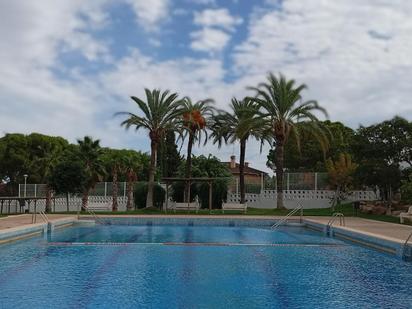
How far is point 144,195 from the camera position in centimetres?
3675

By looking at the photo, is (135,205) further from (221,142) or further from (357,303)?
(357,303)

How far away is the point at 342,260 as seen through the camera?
12891 mm

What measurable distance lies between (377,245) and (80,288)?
929 cm

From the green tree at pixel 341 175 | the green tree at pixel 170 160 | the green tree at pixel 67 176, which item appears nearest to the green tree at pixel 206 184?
the green tree at pixel 341 175

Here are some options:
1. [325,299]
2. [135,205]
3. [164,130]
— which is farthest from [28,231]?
[135,205]

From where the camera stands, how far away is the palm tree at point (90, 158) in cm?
3303

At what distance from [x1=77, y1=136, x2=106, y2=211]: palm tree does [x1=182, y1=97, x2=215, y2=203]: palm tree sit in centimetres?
592

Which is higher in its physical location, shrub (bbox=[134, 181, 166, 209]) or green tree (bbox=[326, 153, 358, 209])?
green tree (bbox=[326, 153, 358, 209])

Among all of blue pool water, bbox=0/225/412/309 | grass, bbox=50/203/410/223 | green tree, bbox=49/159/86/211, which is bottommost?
blue pool water, bbox=0/225/412/309

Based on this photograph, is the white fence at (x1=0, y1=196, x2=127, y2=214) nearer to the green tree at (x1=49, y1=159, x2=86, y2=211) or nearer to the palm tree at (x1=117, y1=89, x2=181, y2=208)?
the green tree at (x1=49, y1=159, x2=86, y2=211)

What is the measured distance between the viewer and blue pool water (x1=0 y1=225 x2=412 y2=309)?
26.9 feet

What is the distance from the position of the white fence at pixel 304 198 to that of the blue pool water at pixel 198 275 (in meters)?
18.8

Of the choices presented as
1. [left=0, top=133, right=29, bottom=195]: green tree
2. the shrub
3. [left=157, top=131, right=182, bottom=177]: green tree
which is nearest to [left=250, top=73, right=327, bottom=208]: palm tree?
the shrub

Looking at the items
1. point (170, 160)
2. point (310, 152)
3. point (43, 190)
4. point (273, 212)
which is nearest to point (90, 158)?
point (43, 190)
